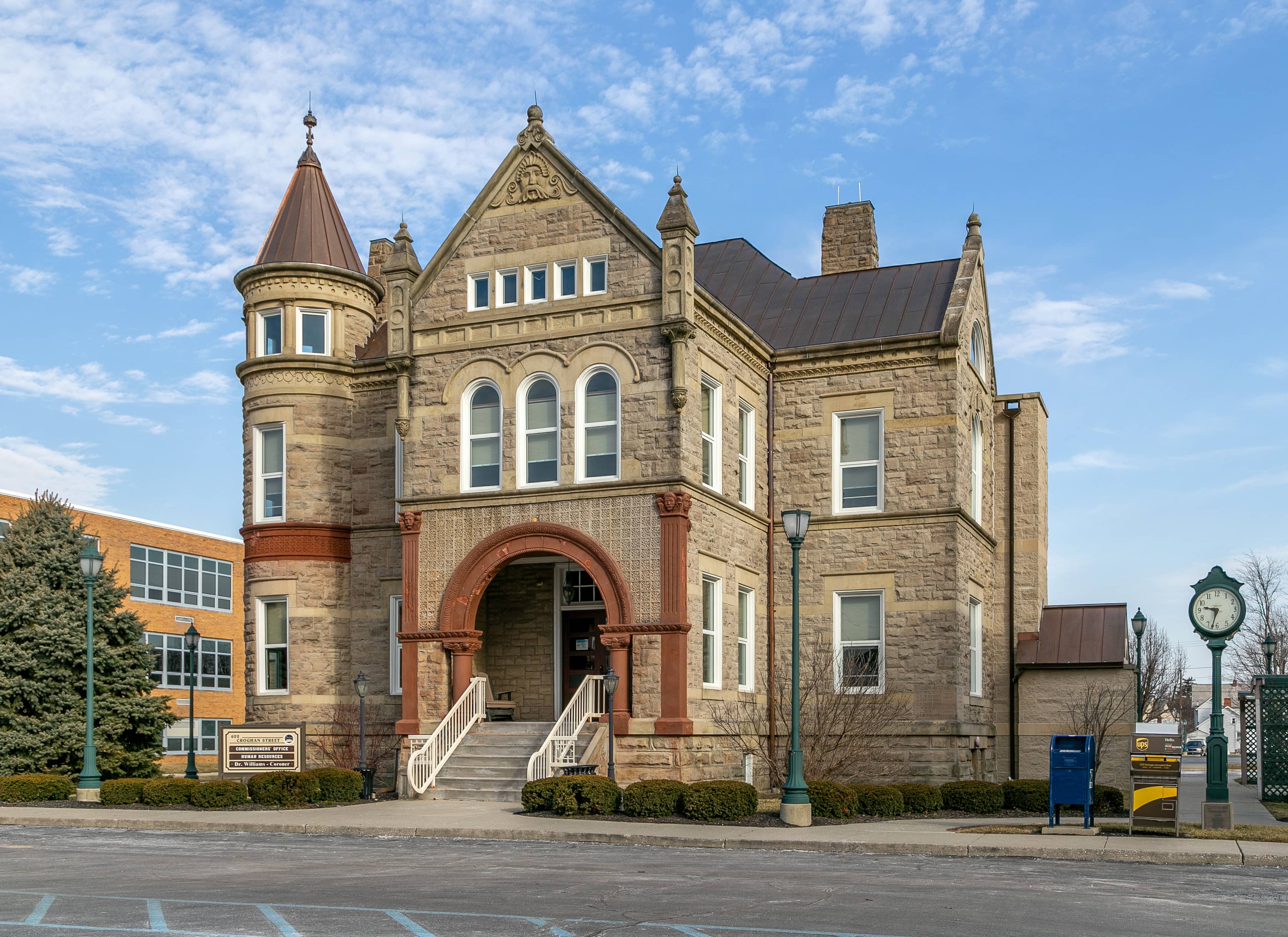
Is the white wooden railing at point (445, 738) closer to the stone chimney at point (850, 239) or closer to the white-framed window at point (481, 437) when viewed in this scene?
the white-framed window at point (481, 437)

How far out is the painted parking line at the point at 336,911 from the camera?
9.73 metres

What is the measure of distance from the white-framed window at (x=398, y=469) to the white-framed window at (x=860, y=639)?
957cm

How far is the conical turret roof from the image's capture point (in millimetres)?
30172

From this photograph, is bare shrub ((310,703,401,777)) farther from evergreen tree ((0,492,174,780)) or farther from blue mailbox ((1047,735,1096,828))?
blue mailbox ((1047,735,1096,828))

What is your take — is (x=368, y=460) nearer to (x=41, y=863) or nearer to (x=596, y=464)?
(x=596, y=464)

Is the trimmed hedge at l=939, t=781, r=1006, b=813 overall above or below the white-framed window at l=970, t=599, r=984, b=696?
below

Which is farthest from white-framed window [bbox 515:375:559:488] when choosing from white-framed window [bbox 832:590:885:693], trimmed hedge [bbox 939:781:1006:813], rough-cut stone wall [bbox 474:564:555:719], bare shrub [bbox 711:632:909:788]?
trimmed hedge [bbox 939:781:1006:813]

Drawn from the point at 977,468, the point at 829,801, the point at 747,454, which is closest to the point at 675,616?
the point at 829,801

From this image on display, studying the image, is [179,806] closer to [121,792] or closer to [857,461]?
[121,792]

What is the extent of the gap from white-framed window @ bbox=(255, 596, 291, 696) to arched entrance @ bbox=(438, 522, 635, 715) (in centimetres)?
566

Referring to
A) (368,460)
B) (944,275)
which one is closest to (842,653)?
(944,275)

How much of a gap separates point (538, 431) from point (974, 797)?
10199 millimetres

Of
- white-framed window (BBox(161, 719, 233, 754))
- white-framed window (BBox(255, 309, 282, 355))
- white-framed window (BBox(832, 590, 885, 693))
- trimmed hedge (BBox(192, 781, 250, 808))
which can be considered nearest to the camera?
trimmed hedge (BBox(192, 781, 250, 808))

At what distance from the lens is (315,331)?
99.3ft
